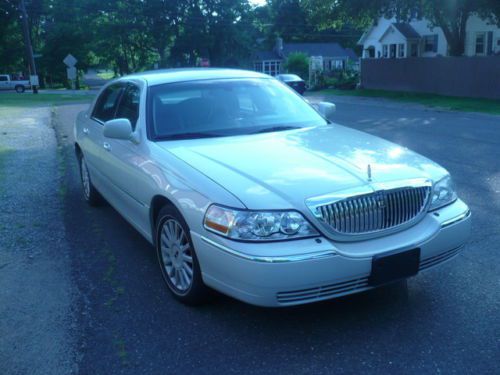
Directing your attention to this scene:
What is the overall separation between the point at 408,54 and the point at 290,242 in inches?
1627

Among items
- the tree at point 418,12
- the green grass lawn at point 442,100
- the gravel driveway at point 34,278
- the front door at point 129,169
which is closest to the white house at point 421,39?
the tree at point 418,12

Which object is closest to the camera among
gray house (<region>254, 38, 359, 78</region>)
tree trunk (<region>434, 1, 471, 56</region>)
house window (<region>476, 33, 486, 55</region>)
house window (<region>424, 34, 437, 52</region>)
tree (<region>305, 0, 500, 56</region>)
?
tree (<region>305, 0, 500, 56</region>)

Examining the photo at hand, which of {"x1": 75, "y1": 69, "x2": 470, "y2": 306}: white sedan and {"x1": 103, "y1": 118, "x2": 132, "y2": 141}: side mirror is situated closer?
{"x1": 75, "y1": 69, "x2": 470, "y2": 306}: white sedan

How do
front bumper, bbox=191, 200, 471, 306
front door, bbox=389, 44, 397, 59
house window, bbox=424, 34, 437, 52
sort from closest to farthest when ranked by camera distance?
front bumper, bbox=191, 200, 471, 306
house window, bbox=424, 34, 437, 52
front door, bbox=389, 44, 397, 59

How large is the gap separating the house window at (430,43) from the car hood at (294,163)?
1527 inches

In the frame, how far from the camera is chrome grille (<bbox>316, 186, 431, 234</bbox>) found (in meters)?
3.26

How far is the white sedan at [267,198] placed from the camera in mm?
3178

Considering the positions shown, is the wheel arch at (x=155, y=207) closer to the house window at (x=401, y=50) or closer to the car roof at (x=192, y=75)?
the car roof at (x=192, y=75)

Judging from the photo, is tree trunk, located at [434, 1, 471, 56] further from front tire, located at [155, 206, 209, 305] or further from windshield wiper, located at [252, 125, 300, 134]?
front tire, located at [155, 206, 209, 305]

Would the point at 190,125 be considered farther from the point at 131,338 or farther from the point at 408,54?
the point at 408,54

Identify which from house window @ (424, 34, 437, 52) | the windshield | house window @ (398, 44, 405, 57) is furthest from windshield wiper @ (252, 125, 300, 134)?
house window @ (398, 44, 405, 57)

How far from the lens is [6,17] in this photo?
62.8 meters

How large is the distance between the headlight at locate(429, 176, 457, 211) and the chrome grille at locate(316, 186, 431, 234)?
0.50 ft

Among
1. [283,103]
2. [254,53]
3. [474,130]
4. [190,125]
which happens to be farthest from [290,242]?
[254,53]
